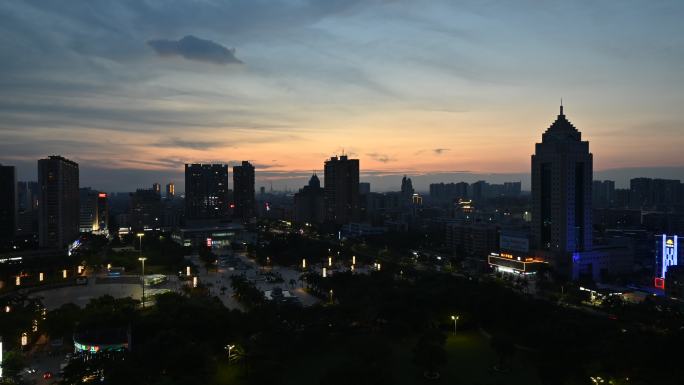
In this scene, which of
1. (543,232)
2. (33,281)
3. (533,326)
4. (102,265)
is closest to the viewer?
(533,326)

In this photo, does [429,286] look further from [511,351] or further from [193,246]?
[193,246]

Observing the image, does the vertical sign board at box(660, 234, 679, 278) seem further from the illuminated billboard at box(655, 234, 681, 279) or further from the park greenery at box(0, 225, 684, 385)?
the park greenery at box(0, 225, 684, 385)

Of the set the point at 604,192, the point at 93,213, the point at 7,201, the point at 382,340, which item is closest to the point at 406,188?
the point at 604,192

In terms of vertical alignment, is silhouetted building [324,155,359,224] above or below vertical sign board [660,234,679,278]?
above

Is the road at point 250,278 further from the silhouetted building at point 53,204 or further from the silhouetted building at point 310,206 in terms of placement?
the silhouetted building at point 310,206

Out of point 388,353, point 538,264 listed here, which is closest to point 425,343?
point 388,353

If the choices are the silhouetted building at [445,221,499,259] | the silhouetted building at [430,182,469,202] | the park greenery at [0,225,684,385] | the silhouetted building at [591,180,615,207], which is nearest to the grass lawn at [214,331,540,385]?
the park greenery at [0,225,684,385]
